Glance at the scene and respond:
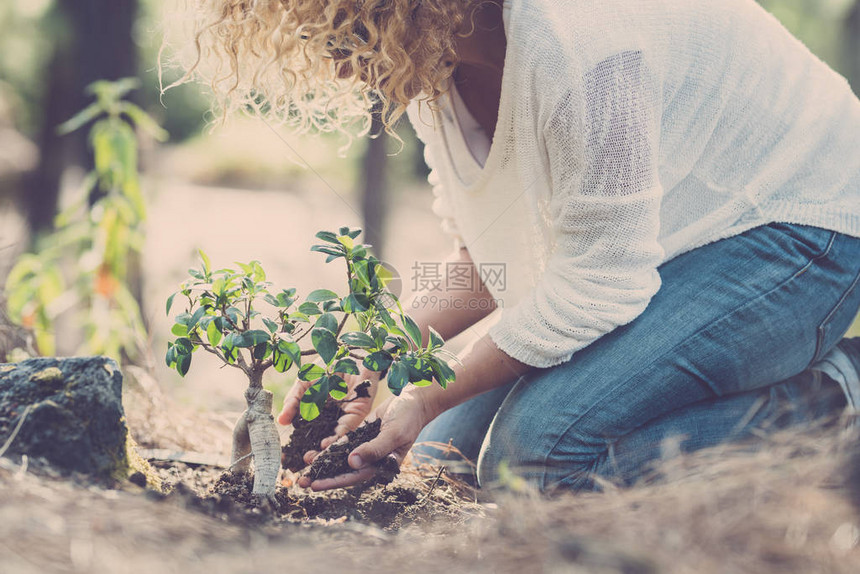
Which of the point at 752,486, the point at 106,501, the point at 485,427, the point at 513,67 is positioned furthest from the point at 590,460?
the point at 106,501

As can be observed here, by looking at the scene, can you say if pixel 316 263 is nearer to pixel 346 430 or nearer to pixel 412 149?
pixel 412 149

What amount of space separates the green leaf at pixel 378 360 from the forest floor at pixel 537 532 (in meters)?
0.27

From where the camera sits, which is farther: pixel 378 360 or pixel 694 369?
pixel 694 369

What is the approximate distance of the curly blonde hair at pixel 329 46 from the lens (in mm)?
1275

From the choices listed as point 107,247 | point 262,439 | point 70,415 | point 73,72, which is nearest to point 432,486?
point 262,439

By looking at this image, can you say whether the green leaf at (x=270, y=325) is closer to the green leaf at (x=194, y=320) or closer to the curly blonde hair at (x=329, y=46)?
the green leaf at (x=194, y=320)

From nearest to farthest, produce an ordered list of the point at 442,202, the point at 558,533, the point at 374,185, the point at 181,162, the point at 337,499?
the point at 558,533 → the point at 337,499 → the point at 442,202 → the point at 374,185 → the point at 181,162

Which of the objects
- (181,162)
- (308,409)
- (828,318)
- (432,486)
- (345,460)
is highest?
(181,162)

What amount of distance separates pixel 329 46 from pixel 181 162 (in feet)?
27.6

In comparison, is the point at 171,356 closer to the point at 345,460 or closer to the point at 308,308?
the point at 308,308

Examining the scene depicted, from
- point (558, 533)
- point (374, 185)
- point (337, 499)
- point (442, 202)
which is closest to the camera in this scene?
point (558, 533)

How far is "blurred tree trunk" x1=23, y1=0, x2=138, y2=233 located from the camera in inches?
140

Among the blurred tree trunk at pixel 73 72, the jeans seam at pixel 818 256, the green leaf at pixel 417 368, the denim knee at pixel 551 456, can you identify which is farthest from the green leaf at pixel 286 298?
the blurred tree trunk at pixel 73 72

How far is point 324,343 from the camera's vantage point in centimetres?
114
